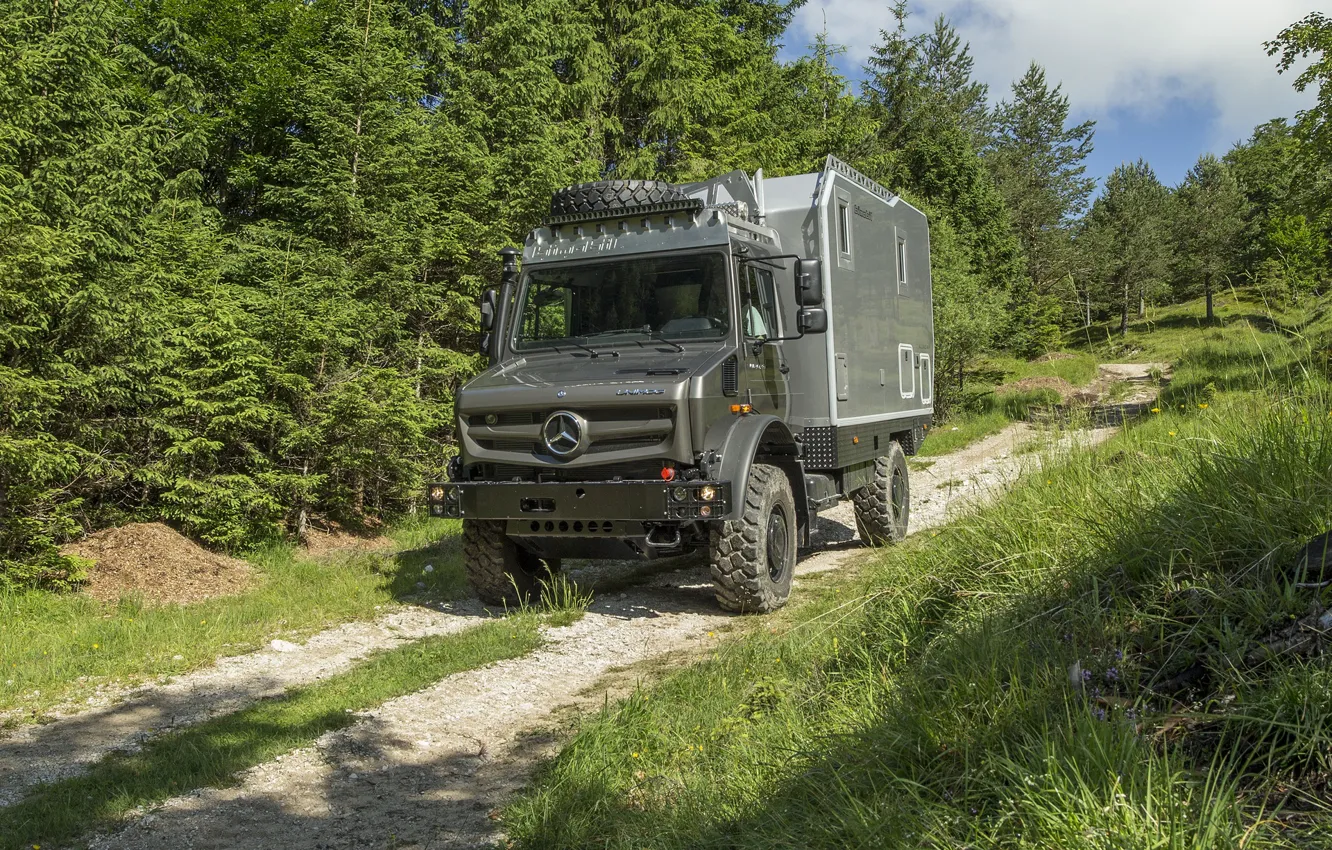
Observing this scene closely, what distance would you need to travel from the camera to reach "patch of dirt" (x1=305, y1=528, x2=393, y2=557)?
11445mm

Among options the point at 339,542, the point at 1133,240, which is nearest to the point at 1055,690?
the point at 339,542

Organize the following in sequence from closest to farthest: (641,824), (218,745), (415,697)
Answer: (641,824), (218,745), (415,697)

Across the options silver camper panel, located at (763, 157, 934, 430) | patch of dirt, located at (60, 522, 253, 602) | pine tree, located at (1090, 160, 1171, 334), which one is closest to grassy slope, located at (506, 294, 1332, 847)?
silver camper panel, located at (763, 157, 934, 430)

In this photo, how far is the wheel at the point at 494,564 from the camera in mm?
7629

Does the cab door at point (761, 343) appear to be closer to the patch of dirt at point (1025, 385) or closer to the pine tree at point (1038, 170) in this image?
the patch of dirt at point (1025, 385)

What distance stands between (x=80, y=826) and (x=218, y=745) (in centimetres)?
91

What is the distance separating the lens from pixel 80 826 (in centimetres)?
380

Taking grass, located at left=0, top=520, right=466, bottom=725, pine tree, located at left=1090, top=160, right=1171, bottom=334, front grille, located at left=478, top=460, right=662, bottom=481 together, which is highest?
pine tree, located at left=1090, top=160, right=1171, bottom=334

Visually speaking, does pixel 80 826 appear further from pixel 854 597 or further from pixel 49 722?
pixel 854 597

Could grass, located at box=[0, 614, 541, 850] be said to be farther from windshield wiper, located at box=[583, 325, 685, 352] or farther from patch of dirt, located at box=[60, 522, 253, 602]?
patch of dirt, located at box=[60, 522, 253, 602]

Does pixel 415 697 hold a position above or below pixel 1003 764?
below

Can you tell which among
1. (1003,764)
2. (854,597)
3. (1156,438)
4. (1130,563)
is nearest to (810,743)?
(1003,764)

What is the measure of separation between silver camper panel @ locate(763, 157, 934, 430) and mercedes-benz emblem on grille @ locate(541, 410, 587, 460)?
2478mm

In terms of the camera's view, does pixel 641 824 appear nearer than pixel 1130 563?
Yes
